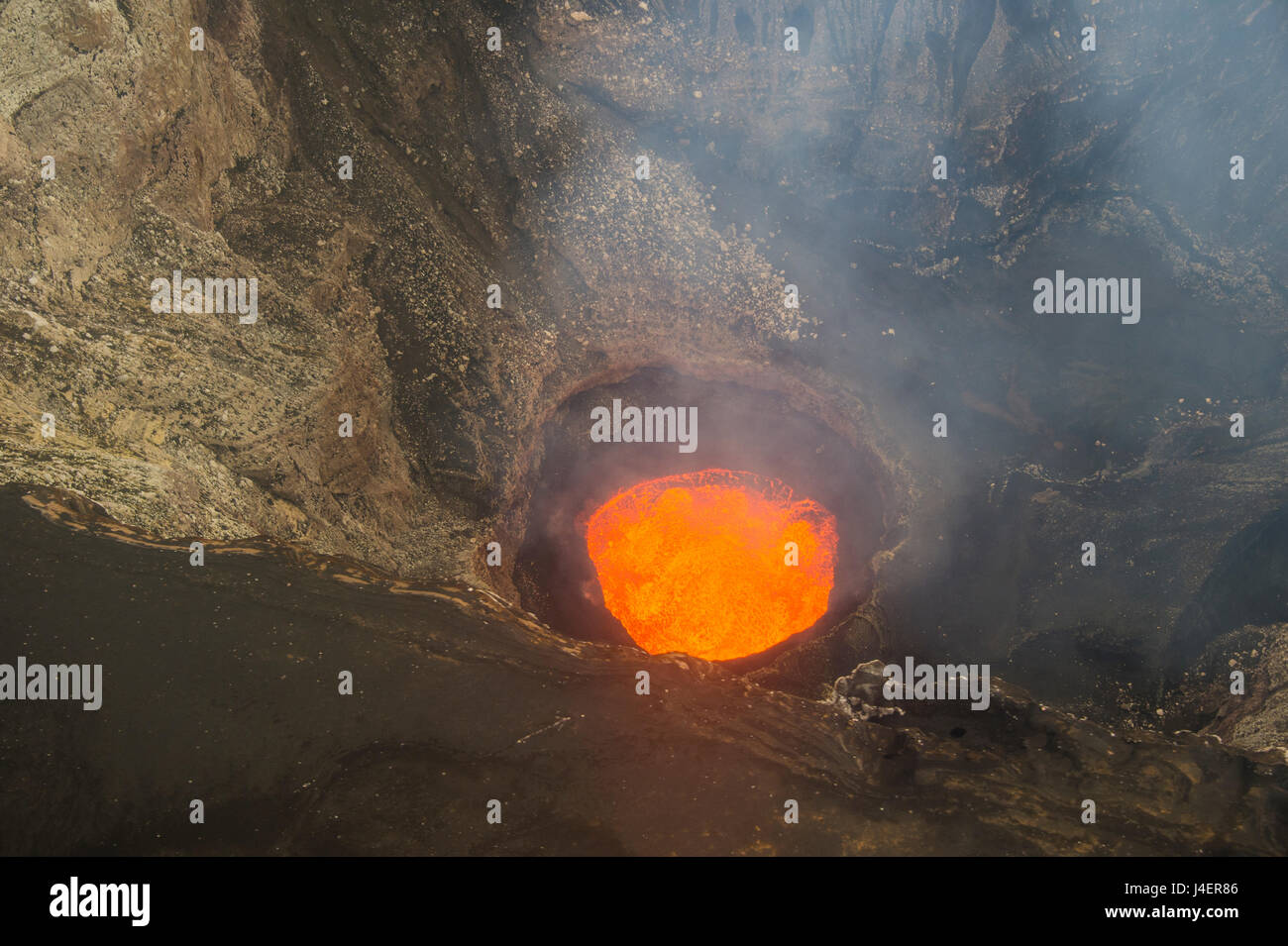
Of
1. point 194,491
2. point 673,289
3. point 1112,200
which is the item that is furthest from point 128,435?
point 1112,200

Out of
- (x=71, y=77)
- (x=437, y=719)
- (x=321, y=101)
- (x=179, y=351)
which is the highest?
(x=321, y=101)

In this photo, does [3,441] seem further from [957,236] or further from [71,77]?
[957,236]

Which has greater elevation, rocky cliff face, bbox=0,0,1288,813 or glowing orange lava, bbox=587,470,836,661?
rocky cliff face, bbox=0,0,1288,813

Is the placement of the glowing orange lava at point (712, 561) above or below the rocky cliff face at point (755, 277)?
below

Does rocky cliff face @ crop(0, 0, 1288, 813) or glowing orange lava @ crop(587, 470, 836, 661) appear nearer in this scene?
rocky cliff face @ crop(0, 0, 1288, 813)
